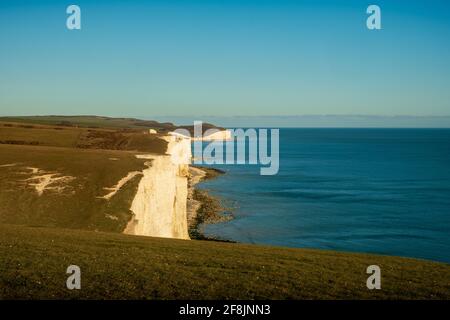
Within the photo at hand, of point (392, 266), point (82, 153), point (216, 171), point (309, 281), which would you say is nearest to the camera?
point (309, 281)

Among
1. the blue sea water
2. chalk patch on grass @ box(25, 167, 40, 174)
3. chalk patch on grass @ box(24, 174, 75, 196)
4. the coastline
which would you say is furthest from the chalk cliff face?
chalk patch on grass @ box(25, 167, 40, 174)

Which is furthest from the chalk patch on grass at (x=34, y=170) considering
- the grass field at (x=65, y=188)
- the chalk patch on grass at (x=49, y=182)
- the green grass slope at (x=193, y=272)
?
the green grass slope at (x=193, y=272)

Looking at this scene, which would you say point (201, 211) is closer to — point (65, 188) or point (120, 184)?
point (120, 184)

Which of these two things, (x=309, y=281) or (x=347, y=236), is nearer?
(x=309, y=281)

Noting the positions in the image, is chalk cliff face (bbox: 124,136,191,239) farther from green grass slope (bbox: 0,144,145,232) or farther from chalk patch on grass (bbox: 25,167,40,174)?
chalk patch on grass (bbox: 25,167,40,174)

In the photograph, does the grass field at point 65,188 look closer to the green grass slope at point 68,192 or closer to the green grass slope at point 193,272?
the green grass slope at point 68,192

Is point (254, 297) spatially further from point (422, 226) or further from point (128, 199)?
point (422, 226)
